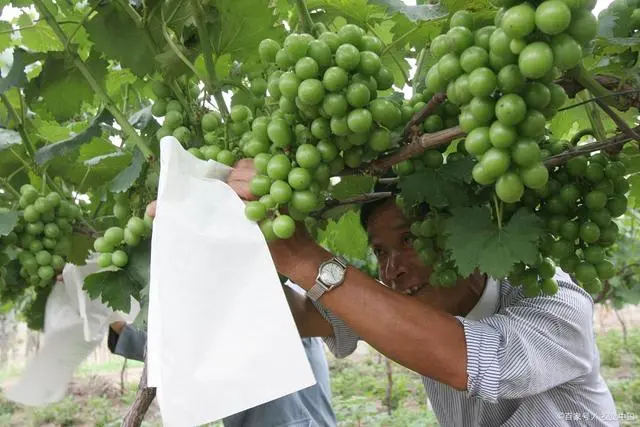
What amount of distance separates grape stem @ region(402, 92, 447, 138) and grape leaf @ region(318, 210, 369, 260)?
3.31 ft

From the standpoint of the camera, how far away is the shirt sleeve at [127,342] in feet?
12.2

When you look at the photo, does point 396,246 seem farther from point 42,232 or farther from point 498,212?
point 42,232

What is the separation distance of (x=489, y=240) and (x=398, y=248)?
0.73 m

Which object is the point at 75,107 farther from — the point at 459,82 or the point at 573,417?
the point at 573,417

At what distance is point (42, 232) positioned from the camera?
1.93 meters

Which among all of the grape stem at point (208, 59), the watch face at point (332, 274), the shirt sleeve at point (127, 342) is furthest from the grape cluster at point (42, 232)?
the shirt sleeve at point (127, 342)

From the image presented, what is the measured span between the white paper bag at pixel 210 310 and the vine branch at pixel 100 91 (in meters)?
0.38

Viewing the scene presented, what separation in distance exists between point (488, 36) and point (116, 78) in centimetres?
155

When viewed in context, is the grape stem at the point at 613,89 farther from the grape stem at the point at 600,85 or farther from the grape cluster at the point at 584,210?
the grape cluster at the point at 584,210

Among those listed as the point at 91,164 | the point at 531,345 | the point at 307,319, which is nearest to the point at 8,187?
the point at 91,164

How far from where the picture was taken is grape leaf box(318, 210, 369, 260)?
7.16ft

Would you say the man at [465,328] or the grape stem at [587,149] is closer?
the grape stem at [587,149]

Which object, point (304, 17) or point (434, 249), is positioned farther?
point (434, 249)

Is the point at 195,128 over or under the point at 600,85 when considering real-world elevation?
under
